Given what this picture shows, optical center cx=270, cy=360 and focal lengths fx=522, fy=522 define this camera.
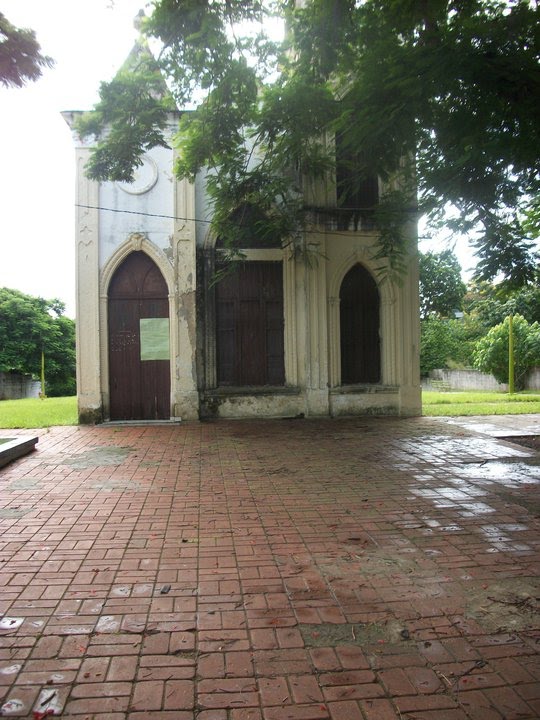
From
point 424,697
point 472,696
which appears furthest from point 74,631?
point 472,696

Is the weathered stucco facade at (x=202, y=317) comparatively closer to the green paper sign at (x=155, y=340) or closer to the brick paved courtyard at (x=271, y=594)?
the green paper sign at (x=155, y=340)

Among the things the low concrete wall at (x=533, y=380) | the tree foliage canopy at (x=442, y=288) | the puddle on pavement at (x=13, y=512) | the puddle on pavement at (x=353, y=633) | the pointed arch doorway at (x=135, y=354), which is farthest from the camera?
the tree foliage canopy at (x=442, y=288)

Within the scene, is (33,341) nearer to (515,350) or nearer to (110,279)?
(110,279)

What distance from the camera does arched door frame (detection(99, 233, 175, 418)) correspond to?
11812 millimetres

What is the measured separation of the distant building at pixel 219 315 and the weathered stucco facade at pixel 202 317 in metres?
0.02

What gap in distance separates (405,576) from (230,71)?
7.71 meters

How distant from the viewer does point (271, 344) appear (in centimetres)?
1234

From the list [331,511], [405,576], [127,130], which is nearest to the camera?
[405,576]

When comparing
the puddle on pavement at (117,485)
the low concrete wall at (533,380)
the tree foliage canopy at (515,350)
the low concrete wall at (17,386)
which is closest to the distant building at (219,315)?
the puddle on pavement at (117,485)

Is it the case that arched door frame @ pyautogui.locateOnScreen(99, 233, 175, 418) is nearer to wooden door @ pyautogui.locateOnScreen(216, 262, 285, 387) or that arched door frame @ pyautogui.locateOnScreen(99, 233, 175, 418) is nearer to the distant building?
the distant building

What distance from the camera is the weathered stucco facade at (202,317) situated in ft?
38.5

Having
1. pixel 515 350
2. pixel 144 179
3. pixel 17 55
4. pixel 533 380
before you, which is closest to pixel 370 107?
pixel 17 55

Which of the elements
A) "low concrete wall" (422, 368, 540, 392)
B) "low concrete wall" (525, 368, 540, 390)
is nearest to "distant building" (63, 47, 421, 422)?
"low concrete wall" (525, 368, 540, 390)

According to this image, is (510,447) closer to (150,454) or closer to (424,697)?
(150,454)
